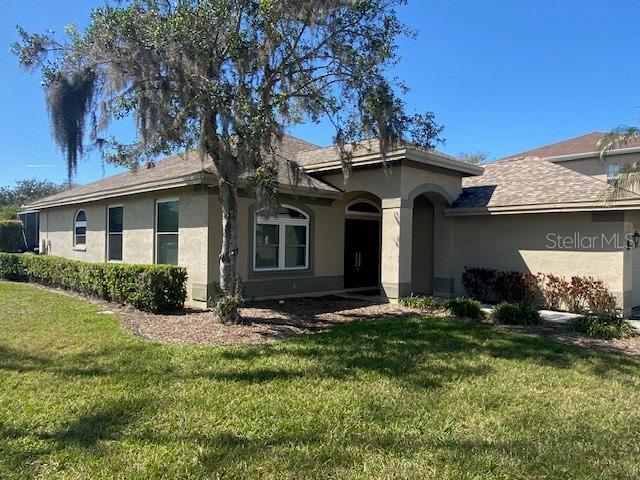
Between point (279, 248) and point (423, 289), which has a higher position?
point (279, 248)

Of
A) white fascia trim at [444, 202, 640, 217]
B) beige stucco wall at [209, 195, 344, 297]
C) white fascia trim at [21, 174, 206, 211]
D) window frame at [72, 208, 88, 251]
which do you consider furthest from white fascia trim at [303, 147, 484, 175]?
window frame at [72, 208, 88, 251]

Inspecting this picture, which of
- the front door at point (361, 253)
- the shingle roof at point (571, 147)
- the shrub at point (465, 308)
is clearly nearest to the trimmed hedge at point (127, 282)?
the front door at point (361, 253)

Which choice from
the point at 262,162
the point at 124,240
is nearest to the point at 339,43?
the point at 262,162

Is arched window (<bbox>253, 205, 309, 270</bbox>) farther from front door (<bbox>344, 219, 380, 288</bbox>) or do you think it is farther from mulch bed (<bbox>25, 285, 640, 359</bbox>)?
front door (<bbox>344, 219, 380, 288</bbox>)

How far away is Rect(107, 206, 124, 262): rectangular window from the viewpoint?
611 inches

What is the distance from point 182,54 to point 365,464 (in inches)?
267

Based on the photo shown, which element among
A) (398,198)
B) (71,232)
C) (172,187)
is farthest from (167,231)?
(71,232)

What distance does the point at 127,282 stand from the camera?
11008 millimetres

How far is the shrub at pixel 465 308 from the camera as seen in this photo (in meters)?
10.5

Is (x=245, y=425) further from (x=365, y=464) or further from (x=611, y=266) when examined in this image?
(x=611, y=266)

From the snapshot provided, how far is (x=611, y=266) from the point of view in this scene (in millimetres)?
11422

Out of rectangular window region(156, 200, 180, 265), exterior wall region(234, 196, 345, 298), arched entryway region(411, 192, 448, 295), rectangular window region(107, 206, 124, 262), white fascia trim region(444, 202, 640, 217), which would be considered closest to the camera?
white fascia trim region(444, 202, 640, 217)

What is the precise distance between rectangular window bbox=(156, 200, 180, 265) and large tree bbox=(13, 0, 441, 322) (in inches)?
152

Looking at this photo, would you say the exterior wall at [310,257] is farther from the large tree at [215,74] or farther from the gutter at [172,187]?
the large tree at [215,74]
